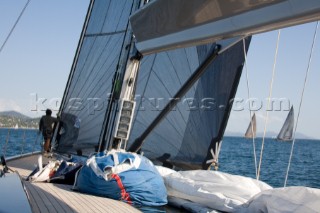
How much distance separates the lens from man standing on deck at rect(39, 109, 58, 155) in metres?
9.51

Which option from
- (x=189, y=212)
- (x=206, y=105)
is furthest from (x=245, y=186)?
(x=206, y=105)

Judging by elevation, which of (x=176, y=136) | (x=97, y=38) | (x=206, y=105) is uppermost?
(x=97, y=38)

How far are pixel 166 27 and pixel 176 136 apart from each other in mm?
4084

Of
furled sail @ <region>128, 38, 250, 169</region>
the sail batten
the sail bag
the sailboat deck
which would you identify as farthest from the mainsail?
the sail batten

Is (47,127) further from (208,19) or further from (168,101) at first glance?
(208,19)

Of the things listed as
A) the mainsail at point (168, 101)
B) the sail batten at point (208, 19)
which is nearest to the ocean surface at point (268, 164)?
the mainsail at point (168, 101)

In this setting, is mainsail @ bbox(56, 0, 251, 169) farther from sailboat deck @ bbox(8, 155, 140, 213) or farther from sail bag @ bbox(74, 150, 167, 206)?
sailboat deck @ bbox(8, 155, 140, 213)

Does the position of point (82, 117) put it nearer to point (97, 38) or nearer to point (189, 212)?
point (97, 38)

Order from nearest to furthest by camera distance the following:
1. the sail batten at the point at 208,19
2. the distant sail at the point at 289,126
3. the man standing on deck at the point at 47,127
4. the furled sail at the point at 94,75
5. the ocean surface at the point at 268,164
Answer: the sail batten at the point at 208,19 → the furled sail at the point at 94,75 → the man standing on deck at the point at 47,127 → the ocean surface at the point at 268,164 → the distant sail at the point at 289,126

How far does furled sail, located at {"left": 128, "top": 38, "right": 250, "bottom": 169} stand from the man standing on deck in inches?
108

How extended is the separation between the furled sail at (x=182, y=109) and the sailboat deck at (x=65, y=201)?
8.92ft

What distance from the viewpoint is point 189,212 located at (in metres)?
4.39

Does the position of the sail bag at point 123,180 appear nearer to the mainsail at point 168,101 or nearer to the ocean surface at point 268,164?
the mainsail at point 168,101

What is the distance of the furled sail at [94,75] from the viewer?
26.8ft
